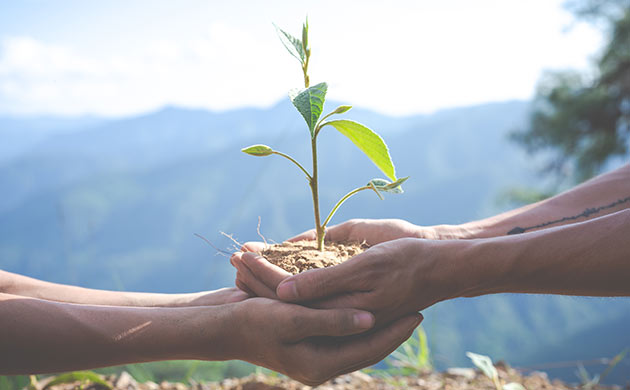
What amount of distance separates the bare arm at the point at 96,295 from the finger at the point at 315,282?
29 centimetres

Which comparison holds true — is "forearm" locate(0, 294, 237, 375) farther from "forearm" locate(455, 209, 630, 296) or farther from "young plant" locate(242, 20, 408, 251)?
"forearm" locate(455, 209, 630, 296)

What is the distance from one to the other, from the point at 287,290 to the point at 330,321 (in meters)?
0.10

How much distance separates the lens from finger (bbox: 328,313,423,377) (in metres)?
0.88

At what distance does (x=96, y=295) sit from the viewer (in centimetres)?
117

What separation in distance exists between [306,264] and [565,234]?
1.70 feet

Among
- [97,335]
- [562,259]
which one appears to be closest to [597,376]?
[562,259]

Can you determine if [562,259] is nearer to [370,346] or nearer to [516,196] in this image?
[370,346]

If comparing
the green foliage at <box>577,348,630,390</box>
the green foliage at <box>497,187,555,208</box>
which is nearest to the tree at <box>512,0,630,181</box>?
the green foliage at <box>497,187,555,208</box>

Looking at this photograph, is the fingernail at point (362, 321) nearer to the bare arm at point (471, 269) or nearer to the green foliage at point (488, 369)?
the bare arm at point (471, 269)

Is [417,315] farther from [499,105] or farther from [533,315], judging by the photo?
[499,105]

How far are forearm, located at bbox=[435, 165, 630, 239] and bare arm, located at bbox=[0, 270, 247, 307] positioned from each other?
66 centimetres

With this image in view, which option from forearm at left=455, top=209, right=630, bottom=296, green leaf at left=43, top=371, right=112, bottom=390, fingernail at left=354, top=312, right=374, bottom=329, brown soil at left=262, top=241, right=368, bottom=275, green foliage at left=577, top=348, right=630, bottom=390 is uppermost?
brown soil at left=262, top=241, right=368, bottom=275

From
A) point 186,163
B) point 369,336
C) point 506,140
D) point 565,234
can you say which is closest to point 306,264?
point 369,336

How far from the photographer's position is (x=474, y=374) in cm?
169
